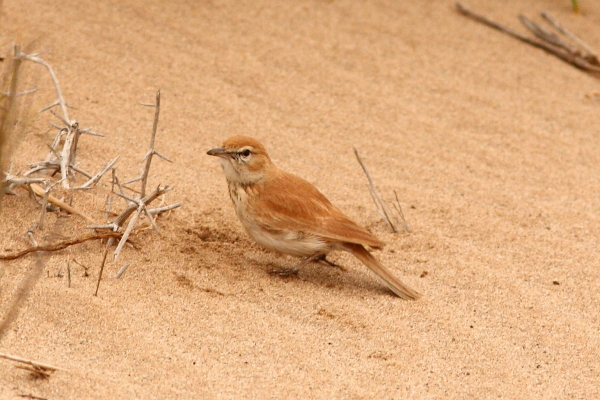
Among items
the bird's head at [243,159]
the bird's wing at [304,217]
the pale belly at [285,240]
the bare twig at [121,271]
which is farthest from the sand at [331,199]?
the bird's head at [243,159]

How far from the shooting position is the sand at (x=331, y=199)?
3.96m

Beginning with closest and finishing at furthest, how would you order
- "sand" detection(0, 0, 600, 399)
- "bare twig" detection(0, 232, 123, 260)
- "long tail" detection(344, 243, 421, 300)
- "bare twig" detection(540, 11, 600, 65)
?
"sand" detection(0, 0, 600, 399) < "bare twig" detection(0, 232, 123, 260) < "long tail" detection(344, 243, 421, 300) < "bare twig" detection(540, 11, 600, 65)

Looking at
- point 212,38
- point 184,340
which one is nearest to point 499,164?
point 212,38

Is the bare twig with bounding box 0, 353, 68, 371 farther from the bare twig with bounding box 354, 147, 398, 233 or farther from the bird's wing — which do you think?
the bare twig with bounding box 354, 147, 398, 233

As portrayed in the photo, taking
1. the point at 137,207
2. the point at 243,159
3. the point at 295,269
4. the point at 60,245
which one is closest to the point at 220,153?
the point at 243,159

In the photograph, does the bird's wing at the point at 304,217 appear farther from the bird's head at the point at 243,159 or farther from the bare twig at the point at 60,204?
the bare twig at the point at 60,204

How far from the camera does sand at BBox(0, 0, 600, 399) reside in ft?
13.0

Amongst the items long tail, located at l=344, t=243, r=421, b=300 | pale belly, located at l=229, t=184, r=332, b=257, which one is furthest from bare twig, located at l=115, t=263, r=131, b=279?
long tail, located at l=344, t=243, r=421, b=300

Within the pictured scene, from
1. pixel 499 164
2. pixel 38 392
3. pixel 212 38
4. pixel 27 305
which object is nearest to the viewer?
pixel 38 392

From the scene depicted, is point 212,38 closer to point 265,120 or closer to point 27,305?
point 265,120

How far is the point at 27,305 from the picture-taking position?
157 inches

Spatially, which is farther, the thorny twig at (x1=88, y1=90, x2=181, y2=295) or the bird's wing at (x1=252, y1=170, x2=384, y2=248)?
the bird's wing at (x1=252, y1=170, x2=384, y2=248)

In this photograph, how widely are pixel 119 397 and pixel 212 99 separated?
3.68m

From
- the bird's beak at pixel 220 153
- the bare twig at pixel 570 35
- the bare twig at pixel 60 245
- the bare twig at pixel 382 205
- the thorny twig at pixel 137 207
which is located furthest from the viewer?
the bare twig at pixel 570 35
